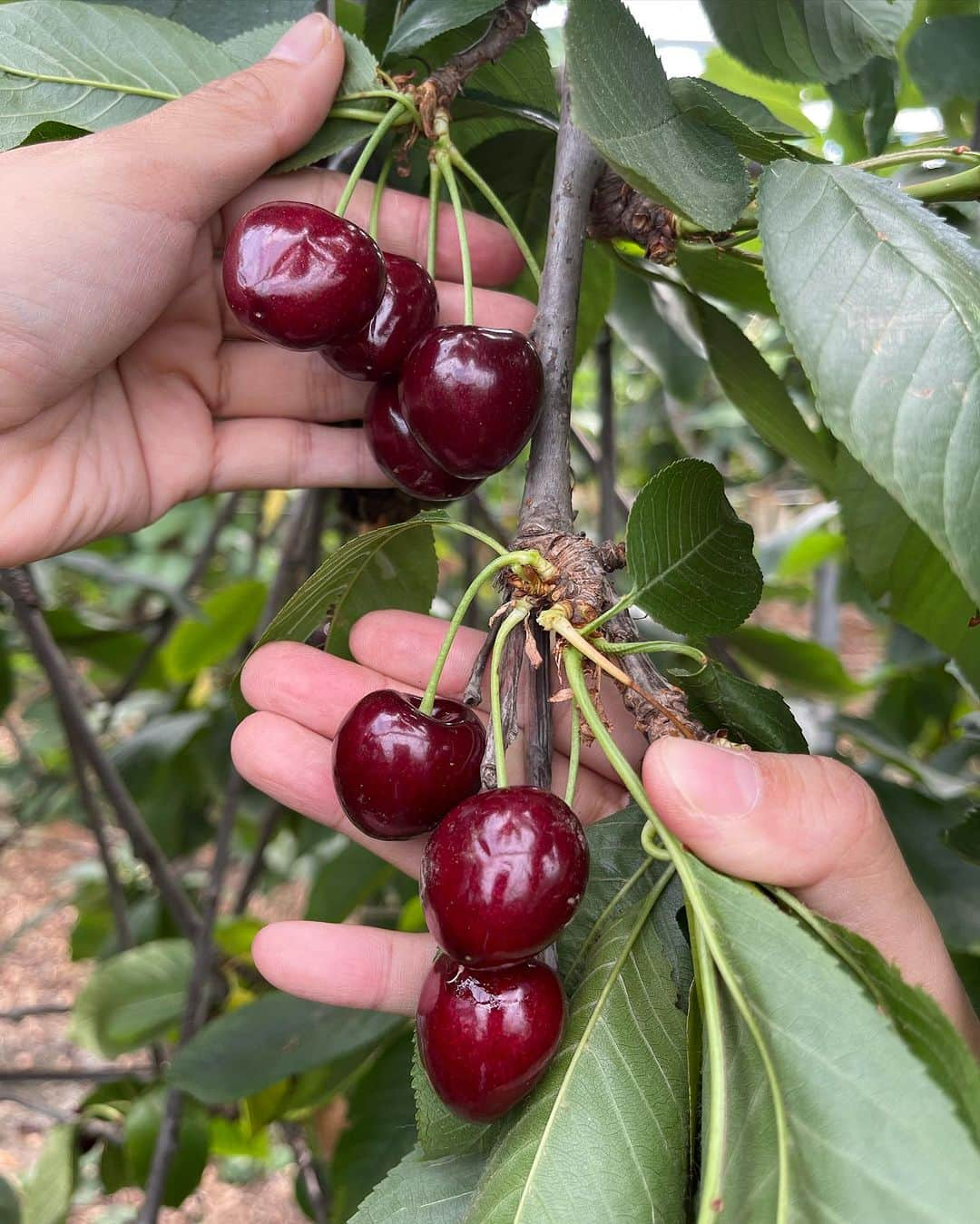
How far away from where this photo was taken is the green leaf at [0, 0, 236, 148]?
88 centimetres

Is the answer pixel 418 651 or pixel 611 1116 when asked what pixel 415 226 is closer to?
pixel 418 651

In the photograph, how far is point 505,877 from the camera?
615 millimetres

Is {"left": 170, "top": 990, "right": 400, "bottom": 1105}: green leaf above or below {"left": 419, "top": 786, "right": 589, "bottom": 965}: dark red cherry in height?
below

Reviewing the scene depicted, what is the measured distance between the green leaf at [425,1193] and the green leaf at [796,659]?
1.11m

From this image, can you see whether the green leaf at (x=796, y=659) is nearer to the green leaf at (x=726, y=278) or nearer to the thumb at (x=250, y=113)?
the green leaf at (x=726, y=278)

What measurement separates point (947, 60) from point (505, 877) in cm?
101

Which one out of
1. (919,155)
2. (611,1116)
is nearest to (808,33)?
(919,155)

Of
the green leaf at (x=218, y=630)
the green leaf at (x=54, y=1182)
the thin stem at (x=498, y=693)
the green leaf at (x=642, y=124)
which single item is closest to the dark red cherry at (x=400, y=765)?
the thin stem at (x=498, y=693)

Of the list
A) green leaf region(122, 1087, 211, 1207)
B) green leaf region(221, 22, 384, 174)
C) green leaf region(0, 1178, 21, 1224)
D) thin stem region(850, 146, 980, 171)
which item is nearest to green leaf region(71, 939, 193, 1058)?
green leaf region(122, 1087, 211, 1207)

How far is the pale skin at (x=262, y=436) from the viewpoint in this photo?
706mm

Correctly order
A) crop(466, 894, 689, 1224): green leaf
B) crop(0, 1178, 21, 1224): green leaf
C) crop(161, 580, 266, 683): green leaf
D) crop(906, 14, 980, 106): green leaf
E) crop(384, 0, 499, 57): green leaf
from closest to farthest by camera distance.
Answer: crop(466, 894, 689, 1224): green leaf → crop(384, 0, 499, 57): green leaf → crop(906, 14, 980, 106): green leaf → crop(0, 1178, 21, 1224): green leaf → crop(161, 580, 266, 683): green leaf

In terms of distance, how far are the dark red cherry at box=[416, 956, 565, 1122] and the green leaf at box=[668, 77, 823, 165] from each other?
23.0 inches

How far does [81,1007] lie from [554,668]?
1288 millimetres

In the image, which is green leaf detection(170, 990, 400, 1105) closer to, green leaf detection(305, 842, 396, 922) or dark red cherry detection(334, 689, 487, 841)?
green leaf detection(305, 842, 396, 922)
